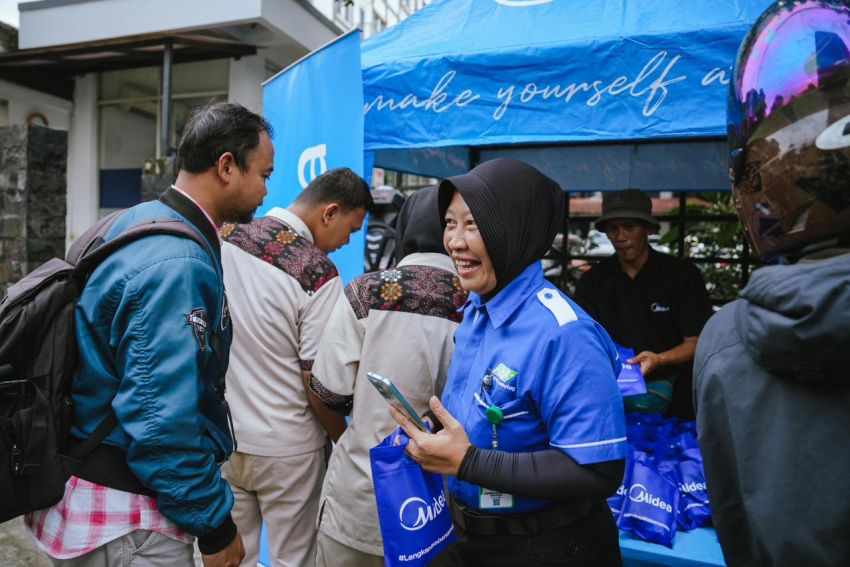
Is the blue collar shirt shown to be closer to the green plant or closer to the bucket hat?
the bucket hat

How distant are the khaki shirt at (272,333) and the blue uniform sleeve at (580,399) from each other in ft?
3.84

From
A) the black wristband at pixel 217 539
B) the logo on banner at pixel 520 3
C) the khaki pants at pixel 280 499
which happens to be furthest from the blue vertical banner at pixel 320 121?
the black wristband at pixel 217 539

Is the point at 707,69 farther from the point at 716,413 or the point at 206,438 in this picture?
the point at 206,438

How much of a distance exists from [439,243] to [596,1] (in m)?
1.67

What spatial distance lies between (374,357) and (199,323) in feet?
2.04

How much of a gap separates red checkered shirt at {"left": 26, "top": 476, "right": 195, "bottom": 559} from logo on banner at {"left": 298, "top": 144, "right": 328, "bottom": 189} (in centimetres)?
188

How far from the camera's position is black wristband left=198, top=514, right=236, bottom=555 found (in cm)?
144

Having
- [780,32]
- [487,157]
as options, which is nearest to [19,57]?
[487,157]

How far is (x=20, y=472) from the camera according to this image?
133cm

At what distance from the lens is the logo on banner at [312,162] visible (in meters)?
2.95

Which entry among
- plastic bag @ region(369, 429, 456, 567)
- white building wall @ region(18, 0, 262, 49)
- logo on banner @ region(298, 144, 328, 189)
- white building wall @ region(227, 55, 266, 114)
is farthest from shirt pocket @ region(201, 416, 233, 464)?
white building wall @ region(227, 55, 266, 114)

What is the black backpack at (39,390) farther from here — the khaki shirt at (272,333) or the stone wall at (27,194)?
the stone wall at (27,194)

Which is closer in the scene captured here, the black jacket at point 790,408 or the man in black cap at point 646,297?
the black jacket at point 790,408

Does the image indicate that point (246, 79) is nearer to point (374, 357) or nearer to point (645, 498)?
point (374, 357)
